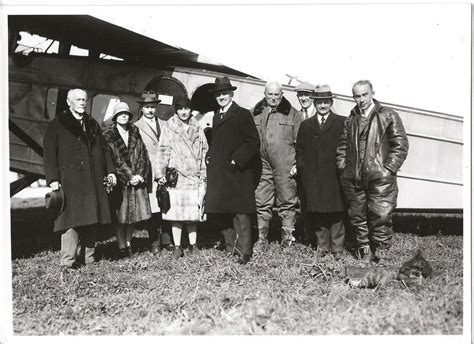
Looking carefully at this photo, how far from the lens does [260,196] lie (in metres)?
6.31

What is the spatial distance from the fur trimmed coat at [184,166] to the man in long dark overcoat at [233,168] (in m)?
0.25

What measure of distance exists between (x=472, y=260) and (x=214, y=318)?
2.64 meters

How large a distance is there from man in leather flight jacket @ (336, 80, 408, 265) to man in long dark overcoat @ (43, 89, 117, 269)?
3021mm

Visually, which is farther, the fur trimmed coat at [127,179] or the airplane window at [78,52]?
the airplane window at [78,52]

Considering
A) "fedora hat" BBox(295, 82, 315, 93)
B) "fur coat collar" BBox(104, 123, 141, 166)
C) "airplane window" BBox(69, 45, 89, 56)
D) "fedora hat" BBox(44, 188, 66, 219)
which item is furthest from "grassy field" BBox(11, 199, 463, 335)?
"airplane window" BBox(69, 45, 89, 56)

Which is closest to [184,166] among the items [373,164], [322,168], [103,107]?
[322,168]

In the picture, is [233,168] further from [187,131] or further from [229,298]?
[229,298]

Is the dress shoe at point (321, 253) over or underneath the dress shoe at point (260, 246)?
over

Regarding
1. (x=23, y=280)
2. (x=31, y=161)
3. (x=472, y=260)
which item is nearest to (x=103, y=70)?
(x=31, y=161)

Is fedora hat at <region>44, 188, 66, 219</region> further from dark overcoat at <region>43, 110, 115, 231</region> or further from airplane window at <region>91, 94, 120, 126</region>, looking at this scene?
airplane window at <region>91, 94, 120, 126</region>

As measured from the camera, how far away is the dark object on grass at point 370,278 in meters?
4.61

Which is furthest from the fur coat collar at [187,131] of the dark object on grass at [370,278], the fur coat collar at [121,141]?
the dark object on grass at [370,278]

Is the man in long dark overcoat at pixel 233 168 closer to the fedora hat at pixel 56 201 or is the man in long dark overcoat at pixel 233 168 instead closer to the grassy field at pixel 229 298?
the grassy field at pixel 229 298

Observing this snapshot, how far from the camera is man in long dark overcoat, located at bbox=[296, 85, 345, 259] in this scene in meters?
5.70
